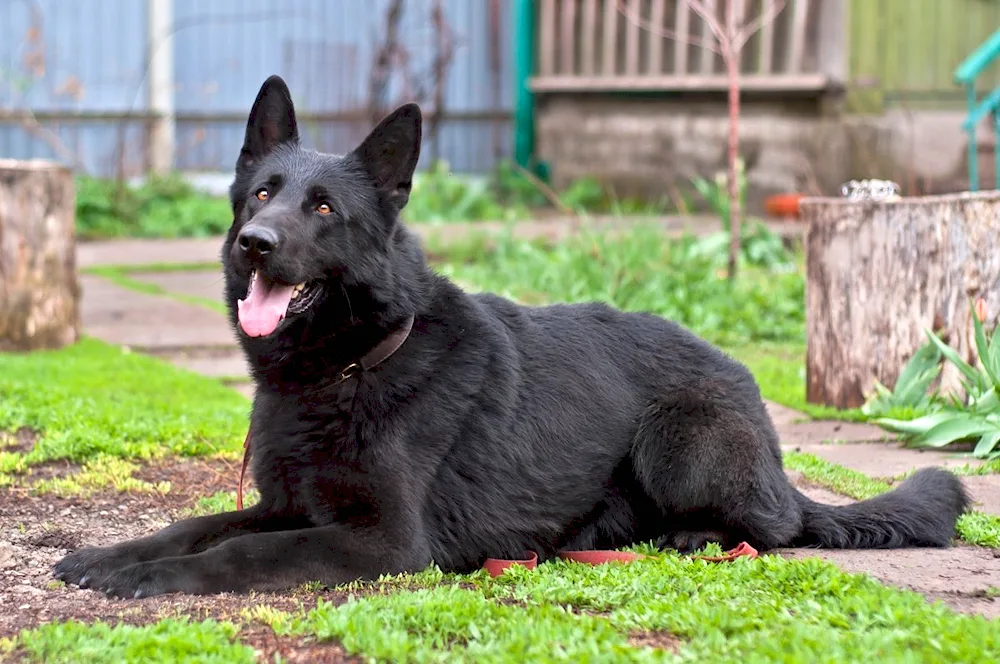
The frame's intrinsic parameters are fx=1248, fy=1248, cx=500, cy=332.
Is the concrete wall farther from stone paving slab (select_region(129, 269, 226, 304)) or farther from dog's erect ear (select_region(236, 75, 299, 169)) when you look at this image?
dog's erect ear (select_region(236, 75, 299, 169))

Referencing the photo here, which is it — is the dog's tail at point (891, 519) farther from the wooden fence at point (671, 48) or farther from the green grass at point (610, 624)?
the wooden fence at point (671, 48)

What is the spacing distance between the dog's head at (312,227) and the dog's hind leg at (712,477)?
36.4 inches

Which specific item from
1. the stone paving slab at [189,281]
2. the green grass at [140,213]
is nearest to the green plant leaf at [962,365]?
the stone paving slab at [189,281]

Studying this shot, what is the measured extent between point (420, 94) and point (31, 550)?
31.3 ft

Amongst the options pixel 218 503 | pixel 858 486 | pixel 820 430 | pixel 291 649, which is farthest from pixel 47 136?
pixel 291 649

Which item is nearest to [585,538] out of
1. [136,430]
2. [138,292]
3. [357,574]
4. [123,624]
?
[357,574]

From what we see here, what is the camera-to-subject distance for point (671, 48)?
1229 cm

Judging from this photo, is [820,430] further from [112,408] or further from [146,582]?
[146,582]

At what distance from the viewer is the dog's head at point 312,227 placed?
11.1 feet

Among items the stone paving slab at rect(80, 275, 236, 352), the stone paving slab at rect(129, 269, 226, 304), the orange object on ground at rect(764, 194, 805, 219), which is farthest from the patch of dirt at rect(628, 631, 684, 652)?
the orange object on ground at rect(764, 194, 805, 219)

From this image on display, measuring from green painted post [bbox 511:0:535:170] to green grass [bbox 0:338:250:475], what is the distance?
7.23m

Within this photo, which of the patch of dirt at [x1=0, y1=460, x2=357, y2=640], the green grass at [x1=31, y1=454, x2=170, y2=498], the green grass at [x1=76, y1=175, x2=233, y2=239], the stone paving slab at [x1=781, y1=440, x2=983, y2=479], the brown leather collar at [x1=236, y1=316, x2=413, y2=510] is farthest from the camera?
the green grass at [x1=76, y1=175, x2=233, y2=239]

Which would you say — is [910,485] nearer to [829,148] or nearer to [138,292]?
[138,292]

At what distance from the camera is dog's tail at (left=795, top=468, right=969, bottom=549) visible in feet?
12.3
